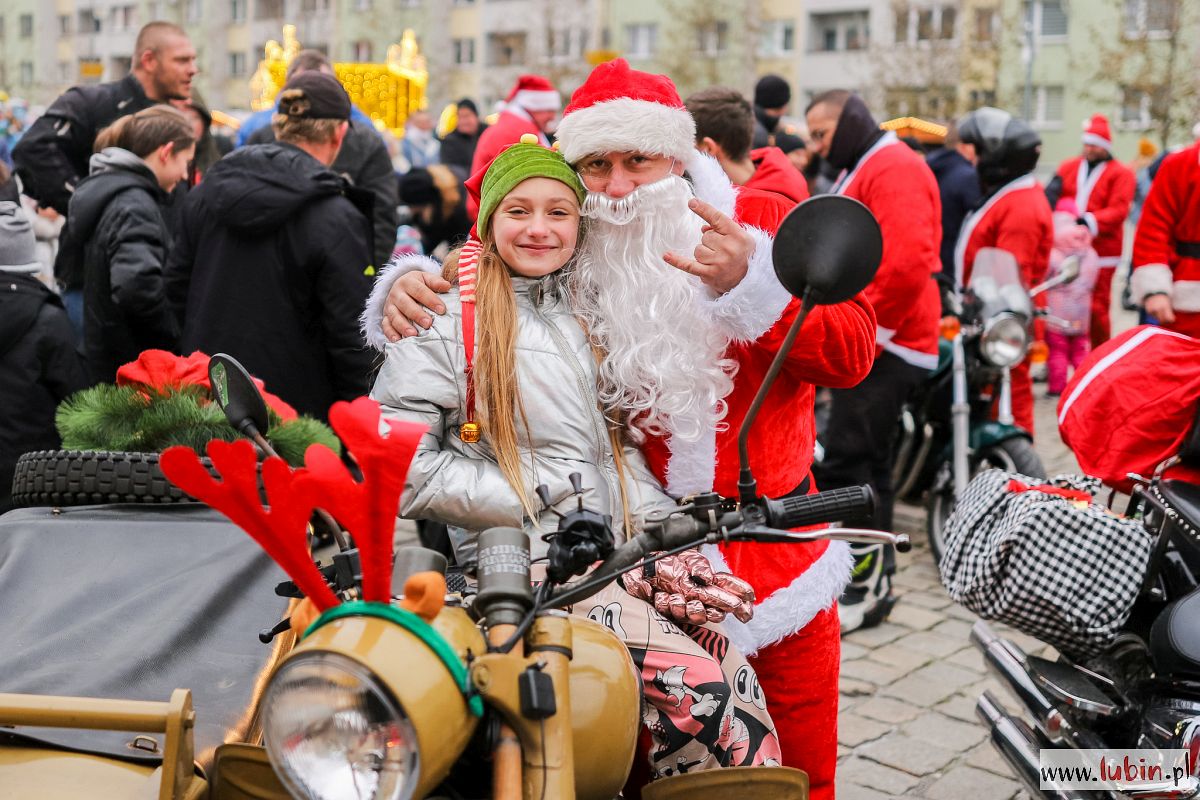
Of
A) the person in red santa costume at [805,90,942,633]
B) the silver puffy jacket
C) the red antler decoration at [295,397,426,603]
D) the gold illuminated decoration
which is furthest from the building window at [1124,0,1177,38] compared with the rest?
the red antler decoration at [295,397,426,603]

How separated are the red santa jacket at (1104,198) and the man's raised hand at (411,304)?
365 inches

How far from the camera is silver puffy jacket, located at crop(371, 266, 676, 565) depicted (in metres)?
2.21

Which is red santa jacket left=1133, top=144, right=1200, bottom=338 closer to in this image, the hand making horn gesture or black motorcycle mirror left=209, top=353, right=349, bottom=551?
→ the hand making horn gesture

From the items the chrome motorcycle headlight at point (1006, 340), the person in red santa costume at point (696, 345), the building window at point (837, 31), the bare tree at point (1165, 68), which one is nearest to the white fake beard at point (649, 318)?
the person in red santa costume at point (696, 345)

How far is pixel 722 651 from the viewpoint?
2.21 meters

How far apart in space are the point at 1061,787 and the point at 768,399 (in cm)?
120

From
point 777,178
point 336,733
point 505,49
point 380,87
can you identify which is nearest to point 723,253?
point 336,733

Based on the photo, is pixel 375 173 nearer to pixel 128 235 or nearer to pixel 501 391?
pixel 128 235

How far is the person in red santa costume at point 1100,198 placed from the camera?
10203 mm

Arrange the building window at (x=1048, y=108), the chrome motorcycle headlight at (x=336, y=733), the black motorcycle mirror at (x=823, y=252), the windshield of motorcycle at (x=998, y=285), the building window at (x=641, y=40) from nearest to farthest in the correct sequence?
the chrome motorcycle headlight at (x=336, y=733)
the black motorcycle mirror at (x=823, y=252)
the windshield of motorcycle at (x=998, y=285)
the building window at (x=1048, y=108)
the building window at (x=641, y=40)

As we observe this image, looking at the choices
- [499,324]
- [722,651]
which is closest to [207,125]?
[499,324]

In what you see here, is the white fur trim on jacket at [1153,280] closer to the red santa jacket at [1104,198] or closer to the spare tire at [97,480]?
the red santa jacket at [1104,198]

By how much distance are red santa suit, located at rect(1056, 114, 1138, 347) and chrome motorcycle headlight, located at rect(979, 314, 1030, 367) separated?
4.84 metres

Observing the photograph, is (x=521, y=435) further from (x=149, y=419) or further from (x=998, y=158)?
(x=998, y=158)
